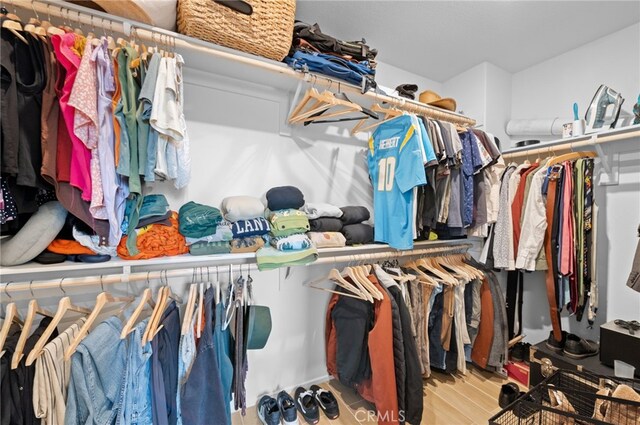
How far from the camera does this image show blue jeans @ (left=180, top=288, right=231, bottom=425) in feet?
3.54

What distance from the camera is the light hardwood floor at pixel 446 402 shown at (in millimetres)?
1553

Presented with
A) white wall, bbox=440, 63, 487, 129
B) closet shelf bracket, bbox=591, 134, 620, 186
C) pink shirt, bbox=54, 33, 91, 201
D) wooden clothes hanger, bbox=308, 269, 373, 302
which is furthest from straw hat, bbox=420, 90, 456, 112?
pink shirt, bbox=54, 33, 91, 201

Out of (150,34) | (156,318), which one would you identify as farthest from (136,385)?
(150,34)

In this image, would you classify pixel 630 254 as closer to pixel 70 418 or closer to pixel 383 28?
pixel 383 28

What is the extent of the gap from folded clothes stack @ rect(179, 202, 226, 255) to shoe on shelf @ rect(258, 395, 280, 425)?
100cm

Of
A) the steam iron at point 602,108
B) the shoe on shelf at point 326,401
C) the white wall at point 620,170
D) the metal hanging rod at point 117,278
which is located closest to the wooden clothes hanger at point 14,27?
the metal hanging rod at point 117,278

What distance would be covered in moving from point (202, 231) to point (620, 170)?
273cm

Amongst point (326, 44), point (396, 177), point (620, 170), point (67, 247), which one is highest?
point (326, 44)

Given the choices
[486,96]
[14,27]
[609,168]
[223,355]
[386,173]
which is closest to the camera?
[14,27]

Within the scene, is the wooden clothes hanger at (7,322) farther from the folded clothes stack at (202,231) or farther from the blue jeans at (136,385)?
the folded clothes stack at (202,231)

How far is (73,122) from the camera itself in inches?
35.7

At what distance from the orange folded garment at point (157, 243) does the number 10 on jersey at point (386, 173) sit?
47.6 inches

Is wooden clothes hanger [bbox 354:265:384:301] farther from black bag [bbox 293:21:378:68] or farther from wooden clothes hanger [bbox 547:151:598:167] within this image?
wooden clothes hanger [bbox 547:151:598:167]

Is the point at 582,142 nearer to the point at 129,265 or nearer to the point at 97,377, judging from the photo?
the point at 129,265
